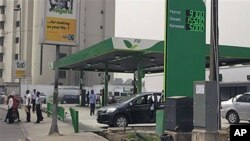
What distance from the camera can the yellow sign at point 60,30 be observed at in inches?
687

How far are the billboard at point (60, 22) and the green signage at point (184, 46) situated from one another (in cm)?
565

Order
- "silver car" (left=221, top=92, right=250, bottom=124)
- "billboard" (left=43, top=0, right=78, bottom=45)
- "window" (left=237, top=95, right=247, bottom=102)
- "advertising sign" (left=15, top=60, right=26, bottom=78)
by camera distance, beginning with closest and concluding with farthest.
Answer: "billboard" (left=43, top=0, right=78, bottom=45)
"silver car" (left=221, top=92, right=250, bottom=124)
"window" (left=237, top=95, right=247, bottom=102)
"advertising sign" (left=15, top=60, right=26, bottom=78)

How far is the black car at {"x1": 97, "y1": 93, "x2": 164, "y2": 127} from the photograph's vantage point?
19609 mm

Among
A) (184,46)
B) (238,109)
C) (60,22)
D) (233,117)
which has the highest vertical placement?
(60,22)

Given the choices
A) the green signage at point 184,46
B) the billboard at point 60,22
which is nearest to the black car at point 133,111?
the billboard at point 60,22

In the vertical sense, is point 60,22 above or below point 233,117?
above

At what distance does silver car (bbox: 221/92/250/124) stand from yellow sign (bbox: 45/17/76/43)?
9299mm

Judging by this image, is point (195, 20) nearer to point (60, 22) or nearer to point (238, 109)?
point (60, 22)

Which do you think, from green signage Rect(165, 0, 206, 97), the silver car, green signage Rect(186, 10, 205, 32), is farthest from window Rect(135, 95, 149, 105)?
green signage Rect(186, 10, 205, 32)

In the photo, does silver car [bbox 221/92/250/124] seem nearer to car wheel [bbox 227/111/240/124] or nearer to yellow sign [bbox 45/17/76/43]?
car wheel [bbox 227/111/240/124]

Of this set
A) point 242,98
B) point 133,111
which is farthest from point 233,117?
point 133,111

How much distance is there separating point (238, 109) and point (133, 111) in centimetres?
590

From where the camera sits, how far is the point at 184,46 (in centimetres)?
1362

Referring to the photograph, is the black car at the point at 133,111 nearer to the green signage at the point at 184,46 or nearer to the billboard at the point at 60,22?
the billboard at the point at 60,22
